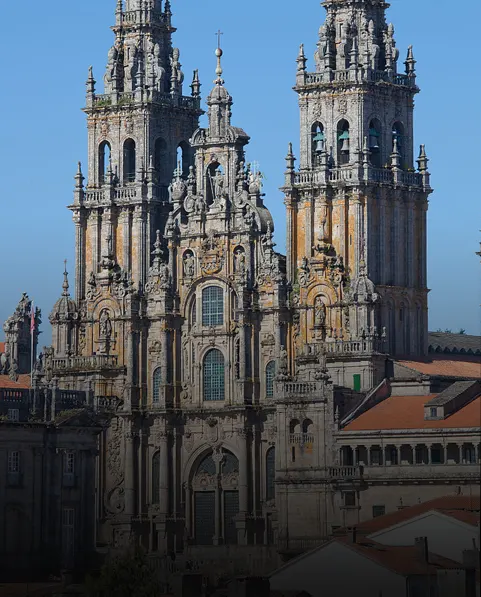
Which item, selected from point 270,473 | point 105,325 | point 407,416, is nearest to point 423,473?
point 407,416

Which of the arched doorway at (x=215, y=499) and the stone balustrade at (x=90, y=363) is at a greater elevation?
the stone balustrade at (x=90, y=363)

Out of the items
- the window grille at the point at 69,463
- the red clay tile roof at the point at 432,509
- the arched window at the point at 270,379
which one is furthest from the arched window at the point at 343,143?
the red clay tile roof at the point at 432,509

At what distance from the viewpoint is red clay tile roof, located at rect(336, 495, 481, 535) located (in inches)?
4899

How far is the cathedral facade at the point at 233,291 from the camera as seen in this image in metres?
152

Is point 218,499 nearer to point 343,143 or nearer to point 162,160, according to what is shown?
point 343,143

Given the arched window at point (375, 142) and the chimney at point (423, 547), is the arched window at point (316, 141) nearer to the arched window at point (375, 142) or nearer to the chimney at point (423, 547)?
the arched window at point (375, 142)

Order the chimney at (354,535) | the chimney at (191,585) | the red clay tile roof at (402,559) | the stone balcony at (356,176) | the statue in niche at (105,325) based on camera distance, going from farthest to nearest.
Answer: the statue in niche at (105,325) → the stone balcony at (356,176) → the chimney at (191,585) → the chimney at (354,535) → the red clay tile roof at (402,559)

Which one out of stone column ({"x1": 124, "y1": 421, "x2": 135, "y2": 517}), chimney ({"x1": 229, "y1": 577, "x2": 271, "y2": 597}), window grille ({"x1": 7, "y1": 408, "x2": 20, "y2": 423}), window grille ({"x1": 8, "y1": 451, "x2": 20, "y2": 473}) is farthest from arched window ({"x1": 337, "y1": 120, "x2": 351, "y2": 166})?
chimney ({"x1": 229, "y1": 577, "x2": 271, "y2": 597})

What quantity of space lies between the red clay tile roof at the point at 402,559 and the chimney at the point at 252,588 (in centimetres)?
412

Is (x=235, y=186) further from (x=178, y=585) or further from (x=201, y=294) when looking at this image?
(x=178, y=585)

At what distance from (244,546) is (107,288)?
2120 centimetres

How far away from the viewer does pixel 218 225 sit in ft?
518

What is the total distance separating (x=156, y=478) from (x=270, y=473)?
841cm

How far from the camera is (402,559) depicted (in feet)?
382
